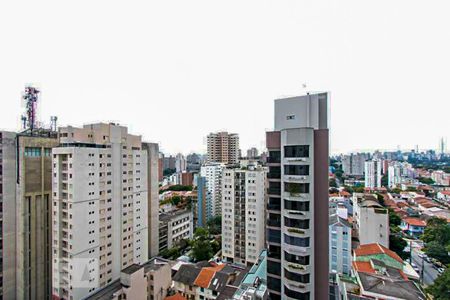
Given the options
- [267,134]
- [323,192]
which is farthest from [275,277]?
[267,134]

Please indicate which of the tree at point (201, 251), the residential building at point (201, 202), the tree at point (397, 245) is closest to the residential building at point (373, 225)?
the tree at point (397, 245)

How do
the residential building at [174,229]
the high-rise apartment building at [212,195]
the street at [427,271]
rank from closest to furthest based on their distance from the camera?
the street at [427,271]
the residential building at [174,229]
the high-rise apartment building at [212,195]

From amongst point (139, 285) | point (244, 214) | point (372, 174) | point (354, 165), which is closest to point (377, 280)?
point (244, 214)

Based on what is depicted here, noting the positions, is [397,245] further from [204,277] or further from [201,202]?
[201,202]

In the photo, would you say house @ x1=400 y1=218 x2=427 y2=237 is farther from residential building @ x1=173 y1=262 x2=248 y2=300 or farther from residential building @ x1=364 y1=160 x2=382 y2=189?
residential building @ x1=364 y1=160 x2=382 y2=189

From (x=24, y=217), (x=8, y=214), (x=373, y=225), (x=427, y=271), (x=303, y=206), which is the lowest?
(x=427, y=271)

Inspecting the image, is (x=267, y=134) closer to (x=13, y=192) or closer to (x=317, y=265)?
(x=317, y=265)

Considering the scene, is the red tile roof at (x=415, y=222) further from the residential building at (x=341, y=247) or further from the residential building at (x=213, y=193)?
the residential building at (x=213, y=193)
